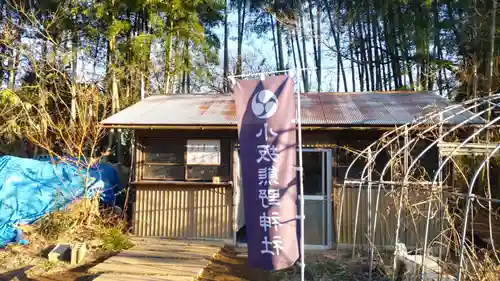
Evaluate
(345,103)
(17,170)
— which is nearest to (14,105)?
(17,170)

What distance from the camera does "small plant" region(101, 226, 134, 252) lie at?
6.04 meters

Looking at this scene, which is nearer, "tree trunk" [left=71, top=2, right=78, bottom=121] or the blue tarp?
the blue tarp

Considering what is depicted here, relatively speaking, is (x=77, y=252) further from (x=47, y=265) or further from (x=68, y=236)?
(x=68, y=236)

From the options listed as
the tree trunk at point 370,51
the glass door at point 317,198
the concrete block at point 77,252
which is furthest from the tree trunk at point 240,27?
the concrete block at point 77,252

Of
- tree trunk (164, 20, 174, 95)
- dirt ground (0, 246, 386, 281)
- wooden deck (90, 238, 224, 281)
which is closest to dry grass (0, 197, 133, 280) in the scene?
dirt ground (0, 246, 386, 281)

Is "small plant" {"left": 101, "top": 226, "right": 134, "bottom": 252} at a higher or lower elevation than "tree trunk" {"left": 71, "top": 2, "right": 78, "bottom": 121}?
lower

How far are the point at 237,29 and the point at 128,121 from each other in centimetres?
982

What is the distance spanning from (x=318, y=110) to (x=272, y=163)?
3200 millimetres

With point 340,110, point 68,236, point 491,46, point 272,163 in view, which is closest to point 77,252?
point 68,236

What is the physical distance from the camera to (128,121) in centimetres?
665

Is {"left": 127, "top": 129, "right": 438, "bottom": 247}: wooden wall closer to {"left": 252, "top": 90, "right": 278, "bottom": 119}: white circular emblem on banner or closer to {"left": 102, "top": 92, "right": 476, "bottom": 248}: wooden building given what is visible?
{"left": 102, "top": 92, "right": 476, "bottom": 248}: wooden building

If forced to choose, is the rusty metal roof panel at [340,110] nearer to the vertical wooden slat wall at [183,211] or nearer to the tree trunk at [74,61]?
the vertical wooden slat wall at [183,211]

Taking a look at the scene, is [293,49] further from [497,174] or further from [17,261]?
[17,261]

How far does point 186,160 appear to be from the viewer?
6.70 m
